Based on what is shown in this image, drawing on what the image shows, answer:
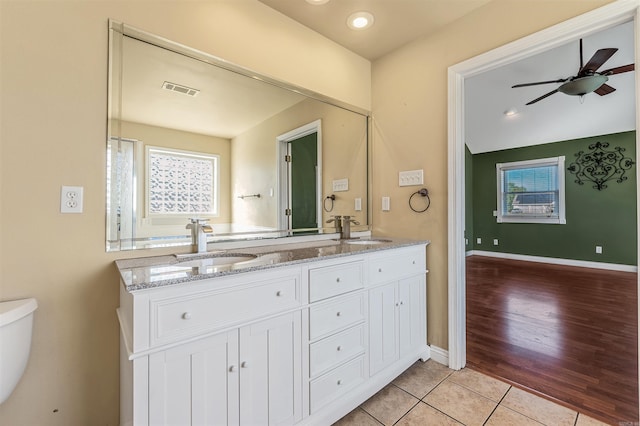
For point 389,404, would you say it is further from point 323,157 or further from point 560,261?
point 560,261

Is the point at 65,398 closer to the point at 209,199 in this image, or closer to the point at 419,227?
the point at 209,199

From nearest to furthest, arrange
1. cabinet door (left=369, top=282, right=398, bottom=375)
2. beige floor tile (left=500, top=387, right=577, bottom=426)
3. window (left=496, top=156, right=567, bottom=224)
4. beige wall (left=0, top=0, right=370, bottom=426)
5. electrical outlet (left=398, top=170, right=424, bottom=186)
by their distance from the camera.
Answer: beige wall (left=0, top=0, right=370, bottom=426) → beige floor tile (left=500, top=387, right=577, bottom=426) → cabinet door (left=369, top=282, right=398, bottom=375) → electrical outlet (left=398, top=170, right=424, bottom=186) → window (left=496, top=156, right=567, bottom=224)

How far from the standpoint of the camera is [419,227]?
2.22 meters

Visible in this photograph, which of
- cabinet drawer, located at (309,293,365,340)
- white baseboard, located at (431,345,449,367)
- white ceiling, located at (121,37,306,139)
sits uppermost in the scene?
white ceiling, located at (121,37,306,139)

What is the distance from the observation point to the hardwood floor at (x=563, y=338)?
1731 mm

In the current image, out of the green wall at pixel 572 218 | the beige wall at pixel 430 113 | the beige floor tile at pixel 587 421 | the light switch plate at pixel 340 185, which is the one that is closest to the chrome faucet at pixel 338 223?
the light switch plate at pixel 340 185

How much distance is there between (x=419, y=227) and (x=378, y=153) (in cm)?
76

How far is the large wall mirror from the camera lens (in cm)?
139

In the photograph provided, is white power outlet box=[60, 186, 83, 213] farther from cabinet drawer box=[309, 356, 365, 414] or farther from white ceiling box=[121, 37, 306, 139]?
cabinet drawer box=[309, 356, 365, 414]

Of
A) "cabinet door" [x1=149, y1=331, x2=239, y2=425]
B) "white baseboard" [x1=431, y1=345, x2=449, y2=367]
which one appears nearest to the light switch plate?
"white baseboard" [x1=431, y1=345, x2=449, y2=367]

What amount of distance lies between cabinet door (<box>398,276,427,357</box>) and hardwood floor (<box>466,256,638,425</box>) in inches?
17.4

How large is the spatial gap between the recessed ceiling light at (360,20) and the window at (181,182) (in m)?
1.36

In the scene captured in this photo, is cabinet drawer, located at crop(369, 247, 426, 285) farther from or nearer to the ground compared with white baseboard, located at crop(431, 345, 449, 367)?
farther from the ground

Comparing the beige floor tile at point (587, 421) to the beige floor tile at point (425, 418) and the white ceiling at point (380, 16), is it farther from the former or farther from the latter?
the white ceiling at point (380, 16)
